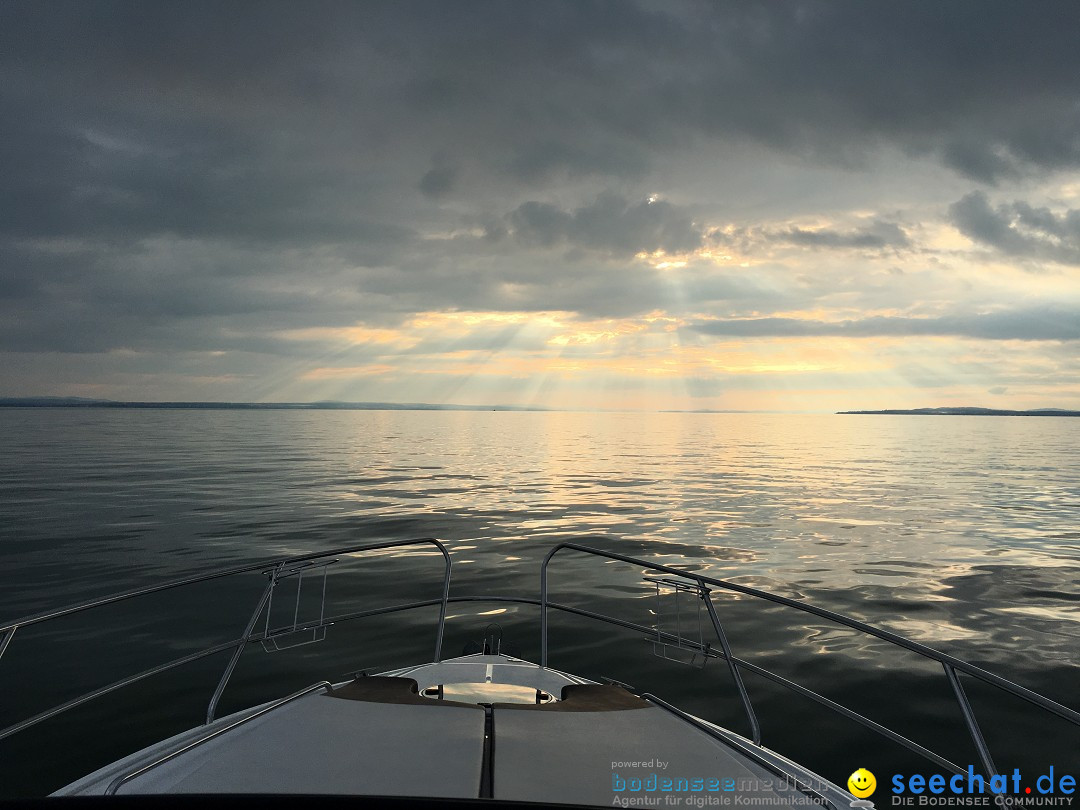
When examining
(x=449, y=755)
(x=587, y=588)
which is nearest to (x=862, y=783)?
(x=449, y=755)

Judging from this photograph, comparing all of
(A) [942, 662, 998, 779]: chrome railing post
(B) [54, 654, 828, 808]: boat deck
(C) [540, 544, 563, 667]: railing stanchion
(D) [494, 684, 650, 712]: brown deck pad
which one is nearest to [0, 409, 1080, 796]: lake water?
(C) [540, 544, 563, 667]: railing stanchion

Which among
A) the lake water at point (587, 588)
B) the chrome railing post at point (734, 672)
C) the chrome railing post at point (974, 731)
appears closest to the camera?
the chrome railing post at point (974, 731)

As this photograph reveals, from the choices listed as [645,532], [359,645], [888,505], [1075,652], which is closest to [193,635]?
[359,645]

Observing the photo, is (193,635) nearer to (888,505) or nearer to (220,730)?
(220,730)

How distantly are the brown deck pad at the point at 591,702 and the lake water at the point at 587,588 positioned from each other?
3077 mm

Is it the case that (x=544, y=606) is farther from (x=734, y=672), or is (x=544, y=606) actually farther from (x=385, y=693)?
(x=385, y=693)

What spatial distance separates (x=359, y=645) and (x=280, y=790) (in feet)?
21.7

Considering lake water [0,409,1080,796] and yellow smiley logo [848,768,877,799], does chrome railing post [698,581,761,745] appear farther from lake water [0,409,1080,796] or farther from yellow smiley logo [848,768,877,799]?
lake water [0,409,1080,796]

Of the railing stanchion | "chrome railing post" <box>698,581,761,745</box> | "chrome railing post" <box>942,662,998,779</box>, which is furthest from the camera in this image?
the railing stanchion

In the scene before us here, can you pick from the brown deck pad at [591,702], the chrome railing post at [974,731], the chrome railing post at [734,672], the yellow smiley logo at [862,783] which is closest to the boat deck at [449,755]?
the brown deck pad at [591,702]

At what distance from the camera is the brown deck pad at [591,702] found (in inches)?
163

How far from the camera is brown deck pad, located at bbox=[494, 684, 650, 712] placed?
4133mm

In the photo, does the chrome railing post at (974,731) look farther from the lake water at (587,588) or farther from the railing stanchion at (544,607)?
the railing stanchion at (544,607)

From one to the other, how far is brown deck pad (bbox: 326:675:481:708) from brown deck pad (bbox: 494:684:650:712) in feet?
1.47
